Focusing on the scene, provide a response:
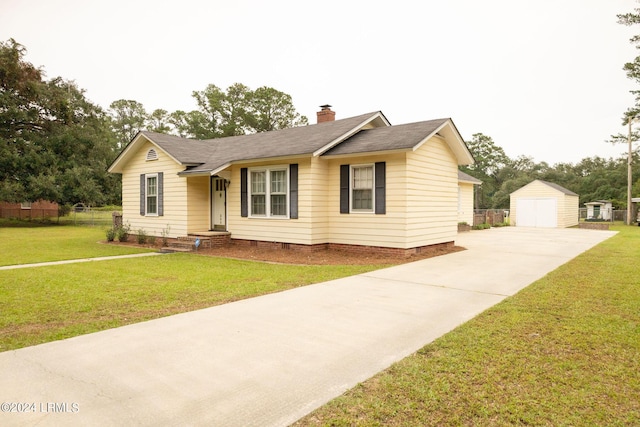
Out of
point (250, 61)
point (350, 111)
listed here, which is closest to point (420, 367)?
point (250, 61)

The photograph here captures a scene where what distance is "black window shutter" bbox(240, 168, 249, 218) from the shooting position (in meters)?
13.5

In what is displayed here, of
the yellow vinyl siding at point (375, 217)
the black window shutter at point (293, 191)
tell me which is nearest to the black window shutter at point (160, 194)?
the black window shutter at point (293, 191)

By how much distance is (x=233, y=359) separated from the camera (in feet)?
12.4

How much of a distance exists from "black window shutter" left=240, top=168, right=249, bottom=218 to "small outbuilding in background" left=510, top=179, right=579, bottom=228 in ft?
79.1

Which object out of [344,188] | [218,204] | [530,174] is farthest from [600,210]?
[218,204]

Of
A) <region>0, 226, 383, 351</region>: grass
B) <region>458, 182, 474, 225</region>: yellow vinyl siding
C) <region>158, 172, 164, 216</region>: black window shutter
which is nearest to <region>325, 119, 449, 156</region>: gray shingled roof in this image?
<region>0, 226, 383, 351</region>: grass

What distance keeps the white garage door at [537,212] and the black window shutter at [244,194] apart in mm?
24090

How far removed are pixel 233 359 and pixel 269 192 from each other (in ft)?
30.9

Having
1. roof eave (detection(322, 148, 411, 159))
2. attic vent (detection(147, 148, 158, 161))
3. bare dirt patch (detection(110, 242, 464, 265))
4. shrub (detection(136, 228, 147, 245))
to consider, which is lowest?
bare dirt patch (detection(110, 242, 464, 265))

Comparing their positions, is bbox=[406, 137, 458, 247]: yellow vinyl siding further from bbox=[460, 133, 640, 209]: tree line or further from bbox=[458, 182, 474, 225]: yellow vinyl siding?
bbox=[460, 133, 640, 209]: tree line

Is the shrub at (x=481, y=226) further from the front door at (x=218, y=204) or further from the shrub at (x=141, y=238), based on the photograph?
the shrub at (x=141, y=238)

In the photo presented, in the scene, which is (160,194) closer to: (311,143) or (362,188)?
(311,143)

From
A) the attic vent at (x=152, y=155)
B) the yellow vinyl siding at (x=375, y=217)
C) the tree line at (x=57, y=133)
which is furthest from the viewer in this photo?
the tree line at (x=57, y=133)

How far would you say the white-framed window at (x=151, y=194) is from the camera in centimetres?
1576
